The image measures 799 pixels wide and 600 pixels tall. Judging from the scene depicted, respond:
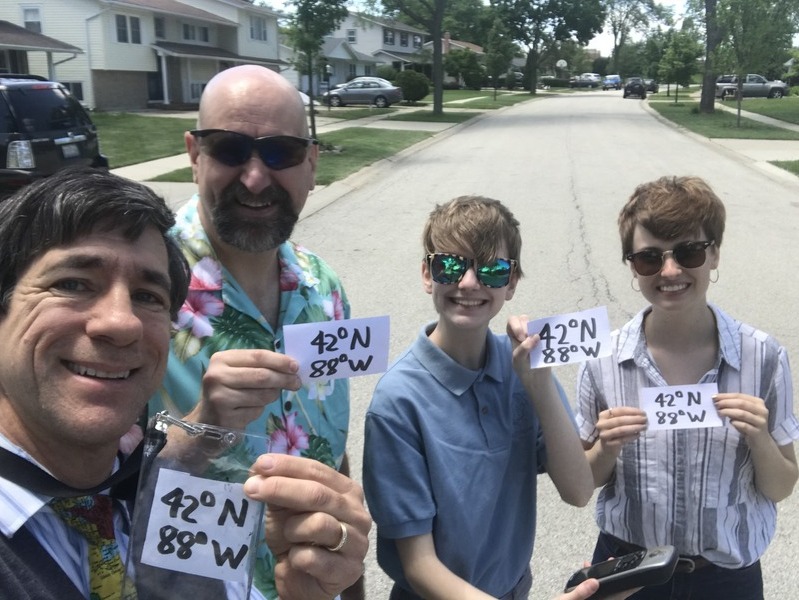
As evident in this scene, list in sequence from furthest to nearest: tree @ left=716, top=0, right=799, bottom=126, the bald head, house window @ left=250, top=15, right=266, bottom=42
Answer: house window @ left=250, top=15, right=266, bottom=42
tree @ left=716, top=0, right=799, bottom=126
the bald head

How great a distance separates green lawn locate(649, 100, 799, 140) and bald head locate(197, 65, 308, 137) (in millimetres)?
23582

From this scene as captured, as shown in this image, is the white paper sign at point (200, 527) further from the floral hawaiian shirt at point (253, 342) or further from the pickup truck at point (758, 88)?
the pickup truck at point (758, 88)

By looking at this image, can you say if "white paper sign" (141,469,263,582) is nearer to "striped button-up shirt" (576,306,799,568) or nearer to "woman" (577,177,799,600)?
"woman" (577,177,799,600)

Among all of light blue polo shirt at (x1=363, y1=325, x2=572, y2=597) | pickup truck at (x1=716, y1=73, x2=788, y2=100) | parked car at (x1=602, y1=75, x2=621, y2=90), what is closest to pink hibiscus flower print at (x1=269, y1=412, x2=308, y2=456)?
light blue polo shirt at (x1=363, y1=325, x2=572, y2=597)

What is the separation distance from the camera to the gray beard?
2.10 metres

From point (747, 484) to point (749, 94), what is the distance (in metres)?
56.8

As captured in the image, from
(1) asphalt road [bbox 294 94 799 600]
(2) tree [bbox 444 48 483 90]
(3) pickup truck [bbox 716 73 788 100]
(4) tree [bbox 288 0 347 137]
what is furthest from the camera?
(2) tree [bbox 444 48 483 90]

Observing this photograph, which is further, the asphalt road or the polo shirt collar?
the asphalt road


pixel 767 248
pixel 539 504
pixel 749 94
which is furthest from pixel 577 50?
pixel 539 504

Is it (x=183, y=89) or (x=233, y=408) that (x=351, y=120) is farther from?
(x=233, y=408)

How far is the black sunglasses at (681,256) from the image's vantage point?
2.18 meters

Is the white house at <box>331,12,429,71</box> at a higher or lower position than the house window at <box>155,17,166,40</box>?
higher

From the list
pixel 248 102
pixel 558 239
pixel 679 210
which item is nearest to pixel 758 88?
pixel 558 239

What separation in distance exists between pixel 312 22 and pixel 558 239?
1126cm
